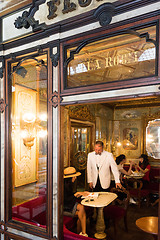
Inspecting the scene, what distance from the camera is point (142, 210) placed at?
15.3 feet

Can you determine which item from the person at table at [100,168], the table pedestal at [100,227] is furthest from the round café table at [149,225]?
the person at table at [100,168]

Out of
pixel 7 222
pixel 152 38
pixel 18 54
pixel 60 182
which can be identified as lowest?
pixel 7 222

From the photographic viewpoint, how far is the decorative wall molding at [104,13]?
1.94 meters

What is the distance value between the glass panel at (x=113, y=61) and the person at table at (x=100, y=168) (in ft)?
7.10

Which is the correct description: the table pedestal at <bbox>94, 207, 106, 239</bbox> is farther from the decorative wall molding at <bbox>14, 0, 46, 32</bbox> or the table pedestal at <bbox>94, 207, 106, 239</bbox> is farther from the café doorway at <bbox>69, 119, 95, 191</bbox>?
the decorative wall molding at <bbox>14, 0, 46, 32</bbox>

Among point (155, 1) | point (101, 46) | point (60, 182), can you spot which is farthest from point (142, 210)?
point (155, 1)

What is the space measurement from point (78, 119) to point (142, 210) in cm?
280

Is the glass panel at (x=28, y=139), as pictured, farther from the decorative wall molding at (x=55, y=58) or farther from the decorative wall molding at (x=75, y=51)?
the decorative wall molding at (x=75, y=51)

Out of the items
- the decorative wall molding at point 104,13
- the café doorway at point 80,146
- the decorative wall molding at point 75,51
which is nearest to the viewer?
the decorative wall molding at point 104,13

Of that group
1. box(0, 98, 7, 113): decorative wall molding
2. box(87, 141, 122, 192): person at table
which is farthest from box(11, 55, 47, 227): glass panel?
box(87, 141, 122, 192): person at table

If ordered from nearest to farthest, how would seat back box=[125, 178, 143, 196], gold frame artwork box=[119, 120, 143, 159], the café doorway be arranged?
seat back box=[125, 178, 143, 196]
the café doorway
gold frame artwork box=[119, 120, 143, 159]

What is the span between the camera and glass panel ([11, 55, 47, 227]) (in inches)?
101

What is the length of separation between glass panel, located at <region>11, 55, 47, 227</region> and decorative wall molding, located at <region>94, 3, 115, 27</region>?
85 centimetres

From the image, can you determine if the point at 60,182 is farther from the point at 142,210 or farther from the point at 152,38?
the point at 142,210
